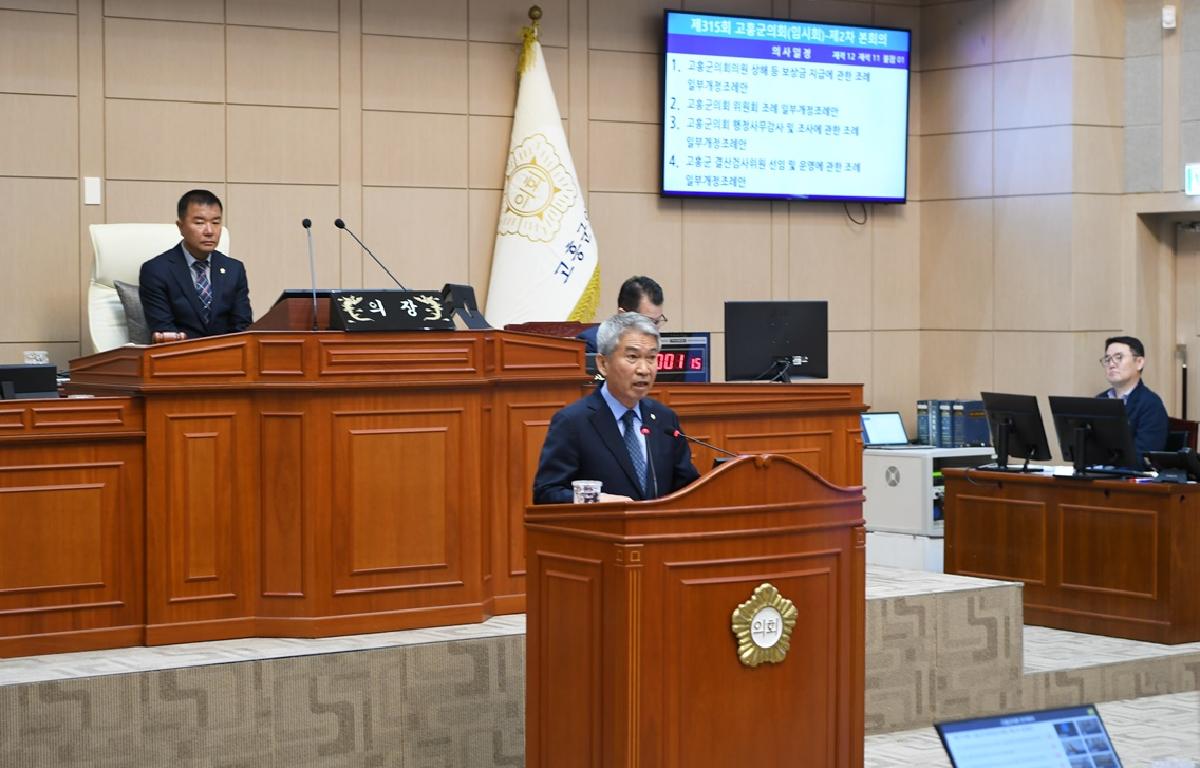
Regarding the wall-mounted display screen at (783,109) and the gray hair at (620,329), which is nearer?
the gray hair at (620,329)

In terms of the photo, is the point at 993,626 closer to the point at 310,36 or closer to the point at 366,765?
the point at 366,765

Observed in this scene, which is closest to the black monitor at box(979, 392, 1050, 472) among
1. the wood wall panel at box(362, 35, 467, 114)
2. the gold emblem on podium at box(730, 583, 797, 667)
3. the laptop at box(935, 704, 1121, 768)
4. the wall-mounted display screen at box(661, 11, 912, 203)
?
the wall-mounted display screen at box(661, 11, 912, 203)

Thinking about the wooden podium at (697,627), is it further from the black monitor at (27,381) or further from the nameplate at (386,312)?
the black monitor at (27,381)

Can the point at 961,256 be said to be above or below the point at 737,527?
above

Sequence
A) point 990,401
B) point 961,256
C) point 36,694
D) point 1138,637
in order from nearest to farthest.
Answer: point 36,694
point 1138,637
point 990,401
point 961,256

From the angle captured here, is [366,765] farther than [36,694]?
Yes

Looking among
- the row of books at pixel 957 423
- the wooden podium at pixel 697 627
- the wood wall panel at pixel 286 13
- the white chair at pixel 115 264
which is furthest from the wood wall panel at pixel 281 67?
the wooden podium at pixel 697 627

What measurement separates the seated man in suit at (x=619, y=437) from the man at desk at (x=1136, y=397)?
4029 millimetres

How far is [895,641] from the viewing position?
618 centimetres

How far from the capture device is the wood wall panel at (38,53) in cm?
764

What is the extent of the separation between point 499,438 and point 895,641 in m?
1.82

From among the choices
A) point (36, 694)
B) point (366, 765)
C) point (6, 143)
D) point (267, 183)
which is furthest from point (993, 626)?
point (6, 143)

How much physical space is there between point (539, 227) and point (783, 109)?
199cm

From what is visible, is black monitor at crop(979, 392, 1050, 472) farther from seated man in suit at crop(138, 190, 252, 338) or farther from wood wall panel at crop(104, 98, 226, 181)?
wood wall panel at crop(104, 98, 226, 181)
